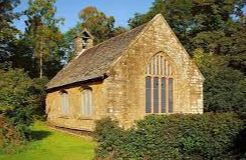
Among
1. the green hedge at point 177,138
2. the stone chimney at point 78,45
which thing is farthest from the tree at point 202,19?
the green hedge at point 177,138

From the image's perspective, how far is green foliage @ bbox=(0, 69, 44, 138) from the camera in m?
22.8

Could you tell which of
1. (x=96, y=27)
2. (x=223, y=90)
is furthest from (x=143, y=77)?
(x=96, y=27)

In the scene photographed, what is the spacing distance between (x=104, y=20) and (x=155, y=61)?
178ft

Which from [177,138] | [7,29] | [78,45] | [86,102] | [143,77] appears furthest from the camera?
[7,29]

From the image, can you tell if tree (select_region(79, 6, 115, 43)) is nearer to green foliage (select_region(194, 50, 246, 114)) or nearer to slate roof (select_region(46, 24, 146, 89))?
green foliage (select_region(194, 50, 246, 114))

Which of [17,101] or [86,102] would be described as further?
[86,102]

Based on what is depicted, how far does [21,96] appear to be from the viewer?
23391 mm

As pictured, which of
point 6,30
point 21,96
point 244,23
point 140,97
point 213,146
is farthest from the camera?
point 244,23

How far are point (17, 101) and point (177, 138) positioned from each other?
1121 cm

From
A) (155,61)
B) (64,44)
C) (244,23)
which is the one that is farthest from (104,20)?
(155,61)

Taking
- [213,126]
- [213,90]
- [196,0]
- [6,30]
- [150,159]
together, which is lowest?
[150,159]

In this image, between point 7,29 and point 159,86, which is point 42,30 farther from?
point 159,86

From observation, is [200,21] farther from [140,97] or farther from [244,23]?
[140,97]

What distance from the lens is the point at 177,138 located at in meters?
15.8
